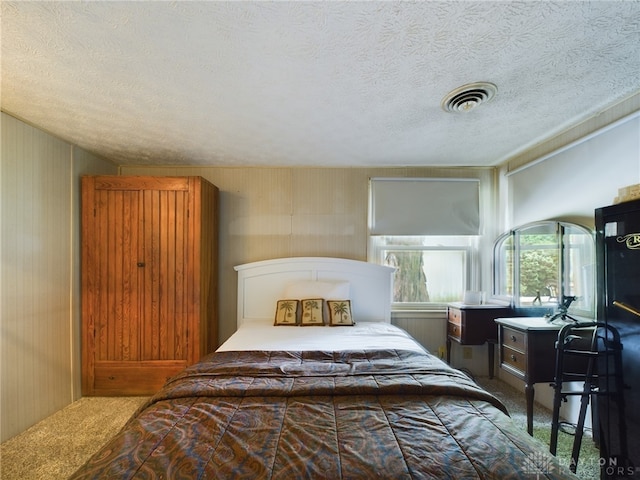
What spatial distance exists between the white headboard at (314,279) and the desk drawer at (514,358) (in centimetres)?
111

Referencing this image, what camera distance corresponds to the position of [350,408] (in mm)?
1357

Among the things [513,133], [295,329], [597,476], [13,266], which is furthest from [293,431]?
[513,133]

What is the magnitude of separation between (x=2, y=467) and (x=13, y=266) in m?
1.29

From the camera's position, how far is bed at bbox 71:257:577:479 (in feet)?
3.27

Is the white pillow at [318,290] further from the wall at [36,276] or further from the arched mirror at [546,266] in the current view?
the wall at [36,276]

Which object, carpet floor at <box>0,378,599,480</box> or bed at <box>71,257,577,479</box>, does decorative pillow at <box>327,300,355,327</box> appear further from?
carpet floor at <box>0,378,599,480</box>

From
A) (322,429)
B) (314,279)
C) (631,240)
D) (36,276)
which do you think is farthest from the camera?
(314,279)

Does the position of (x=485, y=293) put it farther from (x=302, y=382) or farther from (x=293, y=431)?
(x=293, y=431)

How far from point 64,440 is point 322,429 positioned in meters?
2.18

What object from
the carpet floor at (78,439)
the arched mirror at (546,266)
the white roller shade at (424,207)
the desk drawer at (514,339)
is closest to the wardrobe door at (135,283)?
the carpet floor at (78,439)

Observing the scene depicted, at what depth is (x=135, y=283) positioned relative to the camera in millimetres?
2844

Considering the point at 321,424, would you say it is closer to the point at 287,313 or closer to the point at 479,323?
the point at 287,313

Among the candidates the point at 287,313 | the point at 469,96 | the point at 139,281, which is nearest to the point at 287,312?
the point at 287,313

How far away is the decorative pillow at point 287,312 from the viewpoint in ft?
9.48
